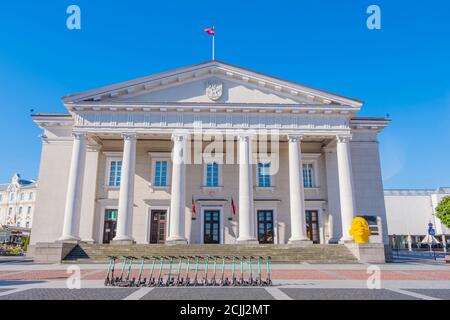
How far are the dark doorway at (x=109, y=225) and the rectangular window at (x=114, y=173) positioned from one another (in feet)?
6.80

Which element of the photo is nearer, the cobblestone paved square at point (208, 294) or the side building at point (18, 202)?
the cobblestone paved square at point (208, 294)

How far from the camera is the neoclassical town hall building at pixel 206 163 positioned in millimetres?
22922

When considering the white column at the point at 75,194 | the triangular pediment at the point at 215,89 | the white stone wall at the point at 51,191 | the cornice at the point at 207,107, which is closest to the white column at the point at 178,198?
the cornice at the point at 207,107

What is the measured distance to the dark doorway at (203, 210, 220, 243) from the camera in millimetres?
26188

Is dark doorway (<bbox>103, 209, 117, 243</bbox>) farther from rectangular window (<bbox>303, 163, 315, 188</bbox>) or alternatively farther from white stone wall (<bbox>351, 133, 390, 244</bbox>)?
white stone wall (<bbox>351, 133, 390, 244</bbox>)

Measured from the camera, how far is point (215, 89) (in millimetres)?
24469

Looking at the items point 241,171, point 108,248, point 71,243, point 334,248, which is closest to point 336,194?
point 334,248

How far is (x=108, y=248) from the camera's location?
2034 centimetres

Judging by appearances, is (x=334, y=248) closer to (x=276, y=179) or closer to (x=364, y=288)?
(x=276, y=179)

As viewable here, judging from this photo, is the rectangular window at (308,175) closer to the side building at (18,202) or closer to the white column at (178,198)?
the white column at (178,198)

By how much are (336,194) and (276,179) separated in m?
4.79

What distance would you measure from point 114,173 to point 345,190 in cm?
1710
